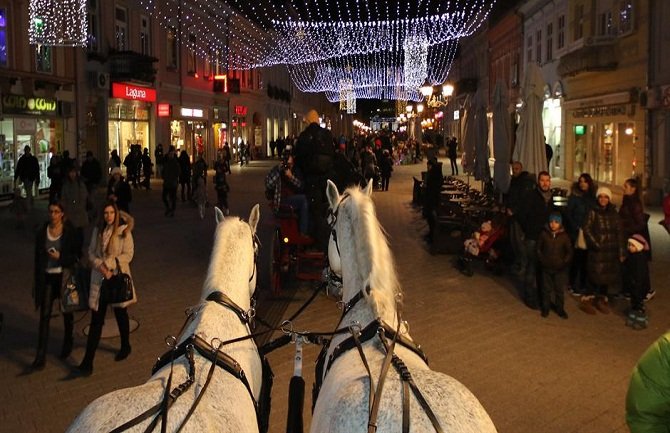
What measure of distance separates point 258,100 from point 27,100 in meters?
28.8

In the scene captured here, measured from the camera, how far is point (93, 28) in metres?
25.5

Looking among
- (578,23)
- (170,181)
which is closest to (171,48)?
(170,181)

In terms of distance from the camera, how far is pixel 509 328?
8195mm

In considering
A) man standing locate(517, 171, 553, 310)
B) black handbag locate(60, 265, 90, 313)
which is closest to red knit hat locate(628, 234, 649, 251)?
man standing locate(517, 171, 553, 310)

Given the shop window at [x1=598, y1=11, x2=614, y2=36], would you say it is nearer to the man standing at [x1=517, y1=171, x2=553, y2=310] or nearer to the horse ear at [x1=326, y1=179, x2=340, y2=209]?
the man standing at [x1=517, y1=171, x2=553, y2=310]

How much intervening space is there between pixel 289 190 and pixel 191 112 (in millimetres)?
25300

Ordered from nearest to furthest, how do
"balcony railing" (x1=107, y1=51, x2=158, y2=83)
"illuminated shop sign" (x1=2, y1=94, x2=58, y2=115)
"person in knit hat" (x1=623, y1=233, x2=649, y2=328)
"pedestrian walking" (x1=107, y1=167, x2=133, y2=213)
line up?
"person in knit hat" (x1=623, y1=233, x2=649, y2=328), "pedestrian walking" (x1=107, y1=167, x2=133, y2=213), "illuminated shop sign" (x1=2, y1=94, x2=58, y2=115), "balcony railing" (x1=107, y1=51, x2=158, y2=83)

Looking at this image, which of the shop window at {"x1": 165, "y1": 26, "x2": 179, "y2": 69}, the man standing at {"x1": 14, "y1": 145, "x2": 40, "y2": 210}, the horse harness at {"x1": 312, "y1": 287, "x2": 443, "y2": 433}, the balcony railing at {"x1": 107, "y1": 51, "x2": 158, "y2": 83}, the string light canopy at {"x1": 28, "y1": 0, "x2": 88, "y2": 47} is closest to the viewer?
the horse harness at {"x1": 312, "y1": 287, "x2": 443, "y2": 433}

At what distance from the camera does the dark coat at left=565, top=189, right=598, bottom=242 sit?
9641mm

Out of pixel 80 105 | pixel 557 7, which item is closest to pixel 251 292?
pixel 80 105

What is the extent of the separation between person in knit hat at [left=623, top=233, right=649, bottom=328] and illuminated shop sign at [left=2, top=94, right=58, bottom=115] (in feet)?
60.3

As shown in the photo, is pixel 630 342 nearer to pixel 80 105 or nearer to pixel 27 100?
pixel 27 100

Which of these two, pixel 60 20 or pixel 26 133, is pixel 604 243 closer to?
pixel 60 20

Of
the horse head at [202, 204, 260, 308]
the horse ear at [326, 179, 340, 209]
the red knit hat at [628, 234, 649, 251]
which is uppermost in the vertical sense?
the horse ear at [326, 179, 340, 209]
